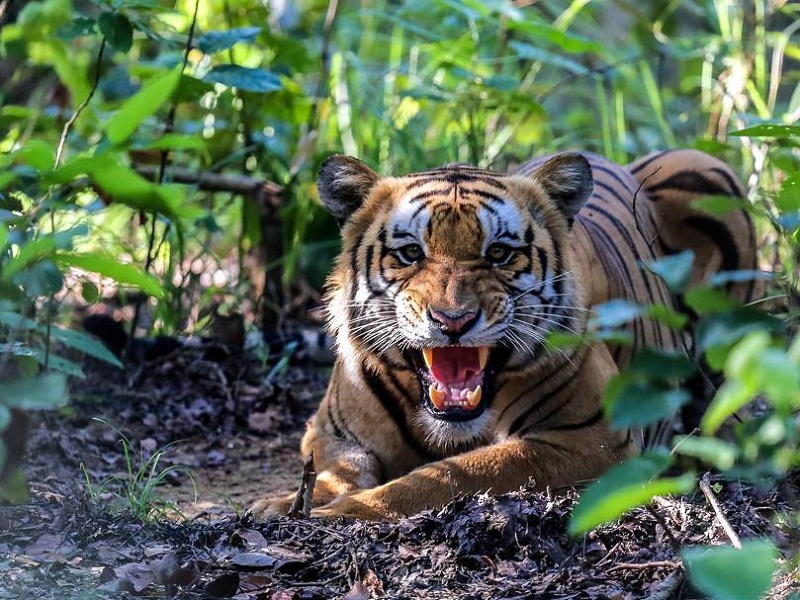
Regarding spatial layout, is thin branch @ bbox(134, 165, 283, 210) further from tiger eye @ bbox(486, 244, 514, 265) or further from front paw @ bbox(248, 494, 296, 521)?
front paw @ bbox(248, 494, 296, 521)

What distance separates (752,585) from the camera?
1670 millimetres

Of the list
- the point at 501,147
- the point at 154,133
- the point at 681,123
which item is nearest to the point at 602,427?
the point at 501,147

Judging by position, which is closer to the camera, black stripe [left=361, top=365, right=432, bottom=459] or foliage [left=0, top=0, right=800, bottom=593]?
black stripe [left=361, top=365, right=432, bottom=459]

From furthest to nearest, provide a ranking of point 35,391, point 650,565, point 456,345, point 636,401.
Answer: point 456,345 → point 650,565 → point 35,391 → point 636,401

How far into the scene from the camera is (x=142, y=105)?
82.6 inches

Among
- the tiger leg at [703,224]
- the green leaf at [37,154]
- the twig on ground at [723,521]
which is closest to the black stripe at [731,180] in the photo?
the tiger leg at [703,224]

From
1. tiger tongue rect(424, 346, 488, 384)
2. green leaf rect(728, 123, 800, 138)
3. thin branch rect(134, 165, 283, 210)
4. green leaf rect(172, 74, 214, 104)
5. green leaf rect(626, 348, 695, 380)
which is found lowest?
tiger tongue rect(424, 346, 488, 384)

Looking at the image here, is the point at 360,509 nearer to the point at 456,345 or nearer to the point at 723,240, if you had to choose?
the point at 456,345

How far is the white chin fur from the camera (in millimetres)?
3762

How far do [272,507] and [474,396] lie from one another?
0.74 meters

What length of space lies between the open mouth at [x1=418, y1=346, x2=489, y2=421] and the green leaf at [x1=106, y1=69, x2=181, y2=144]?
1822 mm

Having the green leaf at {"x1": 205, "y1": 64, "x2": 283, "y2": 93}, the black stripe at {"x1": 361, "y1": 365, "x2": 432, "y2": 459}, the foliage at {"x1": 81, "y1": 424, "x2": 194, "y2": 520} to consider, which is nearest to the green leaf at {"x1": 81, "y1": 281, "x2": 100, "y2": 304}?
the foliage at {"x1": 81, "y1": 424, "x2": 194, "y2": 520}

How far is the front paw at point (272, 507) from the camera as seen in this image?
3.64 metres

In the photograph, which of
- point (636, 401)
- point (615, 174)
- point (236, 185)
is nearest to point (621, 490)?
point (636, 401)
